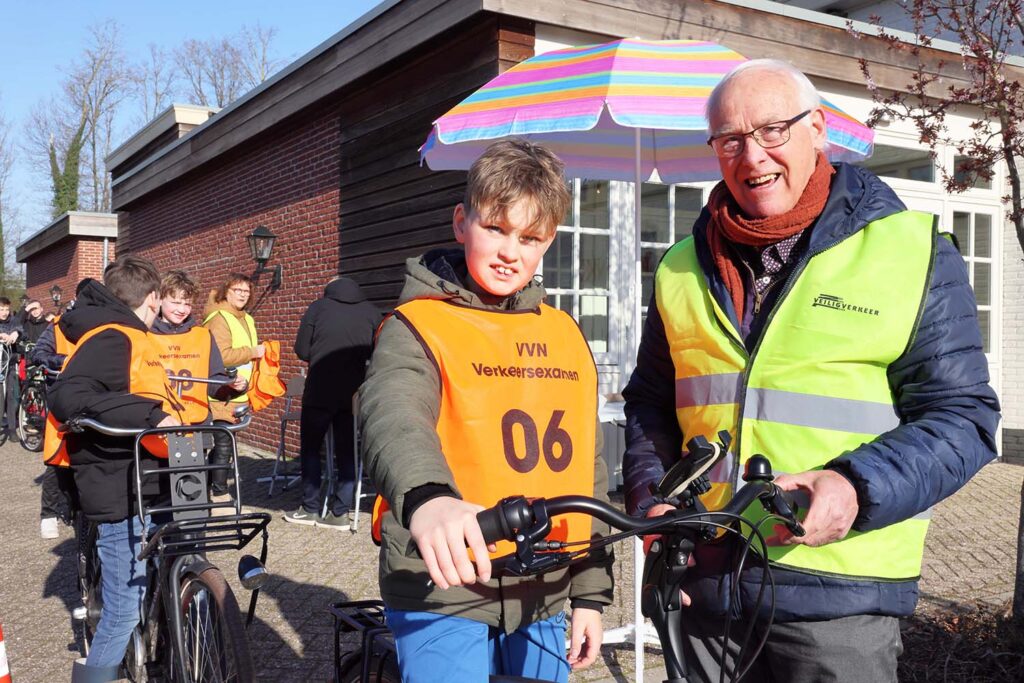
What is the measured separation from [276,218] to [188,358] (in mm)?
8645

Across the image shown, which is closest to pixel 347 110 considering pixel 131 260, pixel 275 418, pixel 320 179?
pixel 320 179

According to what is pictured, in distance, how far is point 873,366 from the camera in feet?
5.87

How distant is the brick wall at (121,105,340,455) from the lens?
445 inches

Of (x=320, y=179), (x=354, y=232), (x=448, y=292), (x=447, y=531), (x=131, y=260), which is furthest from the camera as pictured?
Result: (x=320, y=179)

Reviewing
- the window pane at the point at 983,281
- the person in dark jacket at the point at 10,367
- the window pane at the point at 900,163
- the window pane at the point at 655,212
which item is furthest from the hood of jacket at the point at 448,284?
the person in dark jacket at the point at 10,367

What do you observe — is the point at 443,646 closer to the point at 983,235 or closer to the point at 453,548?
the point at 453,548

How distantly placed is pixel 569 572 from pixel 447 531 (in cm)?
89

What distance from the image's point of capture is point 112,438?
12.9 feet

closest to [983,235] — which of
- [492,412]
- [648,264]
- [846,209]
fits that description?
[648,264]

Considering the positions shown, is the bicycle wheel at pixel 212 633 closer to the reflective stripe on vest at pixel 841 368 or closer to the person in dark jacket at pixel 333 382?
the reflective stripe on vest at pixel 841 368

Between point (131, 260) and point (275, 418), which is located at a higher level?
point (131, 260)

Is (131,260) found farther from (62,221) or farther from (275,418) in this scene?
(62,221)

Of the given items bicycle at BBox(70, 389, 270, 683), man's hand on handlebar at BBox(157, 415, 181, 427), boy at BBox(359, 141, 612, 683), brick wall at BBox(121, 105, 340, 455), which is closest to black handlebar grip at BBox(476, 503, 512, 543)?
boy at BBox(359, 141, 612, 683)

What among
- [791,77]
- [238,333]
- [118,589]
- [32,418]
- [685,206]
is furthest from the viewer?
[32,418]
